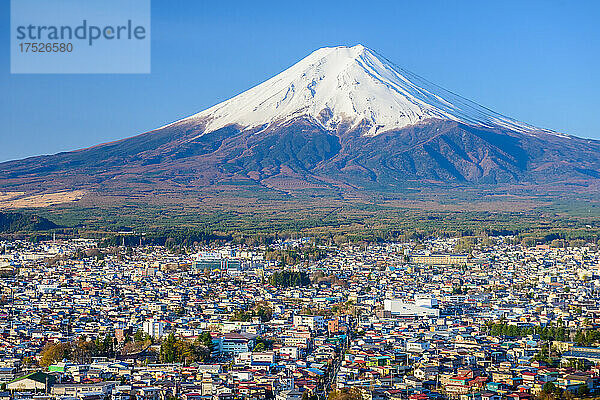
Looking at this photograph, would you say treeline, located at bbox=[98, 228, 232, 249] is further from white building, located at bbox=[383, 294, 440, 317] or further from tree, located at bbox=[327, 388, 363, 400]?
tree, located at bbox=[327, 388, 363, 400]

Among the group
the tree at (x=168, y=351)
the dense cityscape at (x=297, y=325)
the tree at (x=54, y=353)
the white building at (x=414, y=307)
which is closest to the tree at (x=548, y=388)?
the dense cityscape at (x=297, y=325)

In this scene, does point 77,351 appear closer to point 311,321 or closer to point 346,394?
point 311,321

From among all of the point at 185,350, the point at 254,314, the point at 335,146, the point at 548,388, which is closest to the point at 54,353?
the point at 185,350

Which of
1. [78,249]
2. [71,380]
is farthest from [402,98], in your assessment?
[71,380]

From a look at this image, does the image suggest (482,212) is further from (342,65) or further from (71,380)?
(71,380)

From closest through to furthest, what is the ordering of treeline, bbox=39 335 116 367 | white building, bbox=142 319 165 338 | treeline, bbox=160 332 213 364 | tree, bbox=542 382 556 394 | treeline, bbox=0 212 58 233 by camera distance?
1. tree, bbox=542 382 556 394
2. treeline, bbox=160 332 213 364
3. treeline, bbox=39 335 116 367
4. white building, bbox=142 319 165 338
5. treeline, bbox=0 212 58 233

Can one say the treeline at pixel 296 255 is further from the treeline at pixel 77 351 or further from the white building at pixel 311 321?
the treeline at pixel 77 351

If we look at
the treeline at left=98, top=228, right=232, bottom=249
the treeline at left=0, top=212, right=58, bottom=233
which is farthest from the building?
the treeline at left=0, top=212, right=58, bottom=233
